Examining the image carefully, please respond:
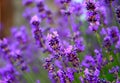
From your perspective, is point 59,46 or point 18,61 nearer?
point 59,46

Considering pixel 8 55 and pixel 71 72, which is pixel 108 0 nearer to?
pixel 71 72

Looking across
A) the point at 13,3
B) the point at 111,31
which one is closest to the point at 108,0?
→ the point at 111,31

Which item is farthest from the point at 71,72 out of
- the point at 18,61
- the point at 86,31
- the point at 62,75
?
the point at 86,31

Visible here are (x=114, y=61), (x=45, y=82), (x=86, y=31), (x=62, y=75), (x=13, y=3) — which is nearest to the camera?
(x=62, y=75)

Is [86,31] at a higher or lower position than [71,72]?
higher

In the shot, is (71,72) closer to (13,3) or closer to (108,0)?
(108,0)

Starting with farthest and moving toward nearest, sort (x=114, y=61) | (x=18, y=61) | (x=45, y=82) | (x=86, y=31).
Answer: (x=86, y=31)
(x=45, y=82)
(x=18, y=61)
(x=114, y=61)

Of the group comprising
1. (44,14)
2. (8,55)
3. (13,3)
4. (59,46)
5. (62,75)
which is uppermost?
(13,3)

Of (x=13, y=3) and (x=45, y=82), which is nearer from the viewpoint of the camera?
(x=45, y=82)

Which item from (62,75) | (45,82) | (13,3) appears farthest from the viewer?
(13,3)
